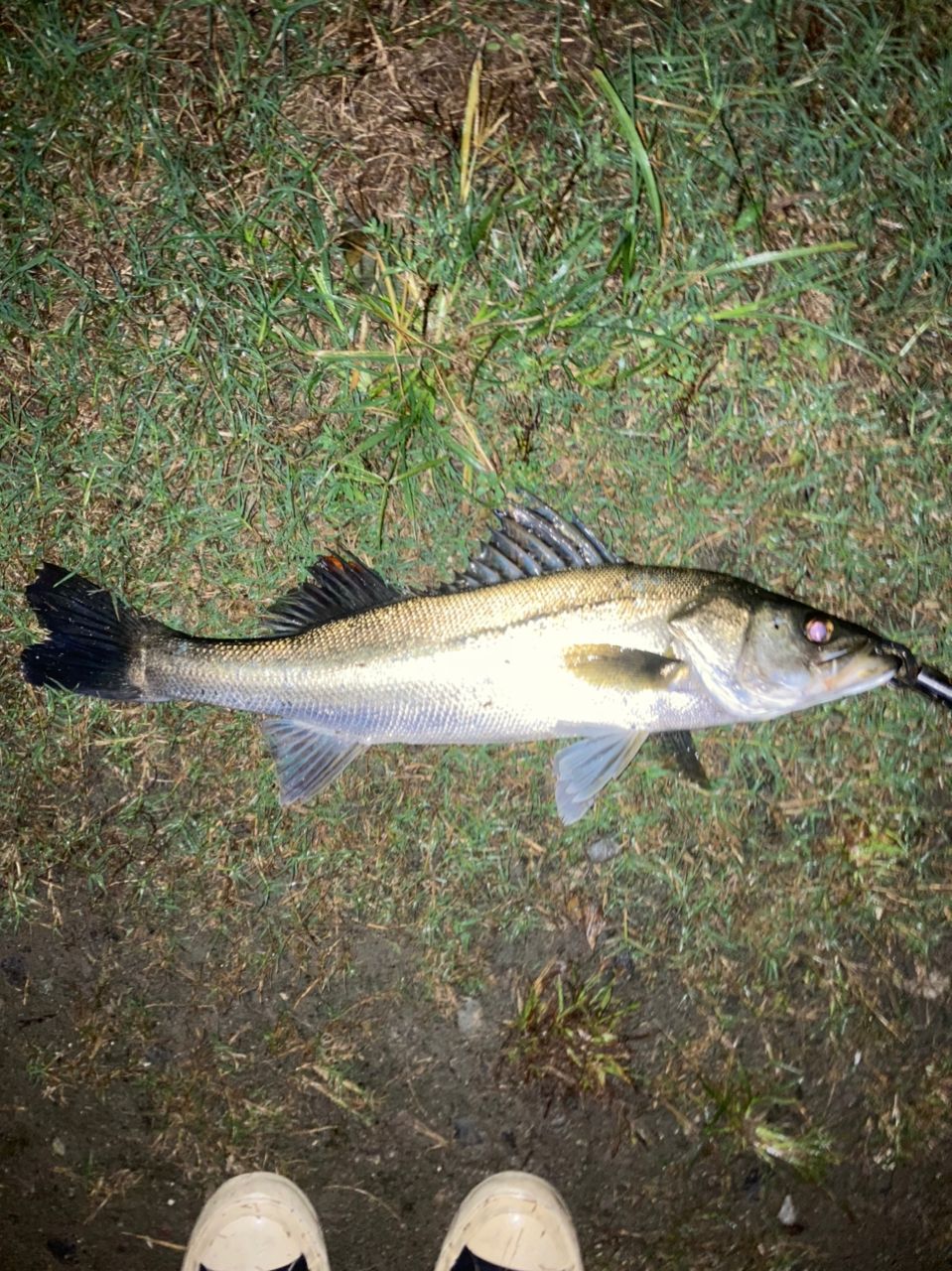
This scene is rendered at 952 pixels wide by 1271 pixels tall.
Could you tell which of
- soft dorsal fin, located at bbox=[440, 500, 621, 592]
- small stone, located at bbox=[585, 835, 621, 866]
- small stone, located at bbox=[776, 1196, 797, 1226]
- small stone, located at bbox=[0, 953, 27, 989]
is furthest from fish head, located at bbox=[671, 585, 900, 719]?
small stone, located at bbox=[0, 953, 27, 989]

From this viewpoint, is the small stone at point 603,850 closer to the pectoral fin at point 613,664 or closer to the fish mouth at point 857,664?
the pectoral fin at point 613,664

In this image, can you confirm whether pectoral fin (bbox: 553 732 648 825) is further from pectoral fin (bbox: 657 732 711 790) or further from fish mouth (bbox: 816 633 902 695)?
fish mouth (bbox: 816 633 902 695)

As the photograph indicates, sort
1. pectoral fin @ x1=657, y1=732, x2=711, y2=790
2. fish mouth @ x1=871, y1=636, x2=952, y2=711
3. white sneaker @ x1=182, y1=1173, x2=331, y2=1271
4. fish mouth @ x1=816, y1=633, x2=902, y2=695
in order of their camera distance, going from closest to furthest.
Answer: fish mouth @ x1=816, y1=633, x2=902, y2=695 → fish mouth @ x1=871, y1=636, x2=952, y2=711 → pectoral fin @ x1=657, y1=732, x2=711, y2=790 → white sneaker @ x1=182, y1=1173, x2=331, y2=1271

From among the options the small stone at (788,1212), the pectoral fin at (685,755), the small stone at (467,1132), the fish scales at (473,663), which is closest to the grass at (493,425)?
the pectoral fin at (685,755)

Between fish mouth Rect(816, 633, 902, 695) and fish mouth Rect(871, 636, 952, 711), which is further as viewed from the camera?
fish mouth Rect(871, 636, 952, 711)

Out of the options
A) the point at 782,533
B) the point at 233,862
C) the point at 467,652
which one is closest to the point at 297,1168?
the point at 233,862

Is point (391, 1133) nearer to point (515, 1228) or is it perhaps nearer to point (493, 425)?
point (515, 1228)

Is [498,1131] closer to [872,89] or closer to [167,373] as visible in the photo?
[167,373]
